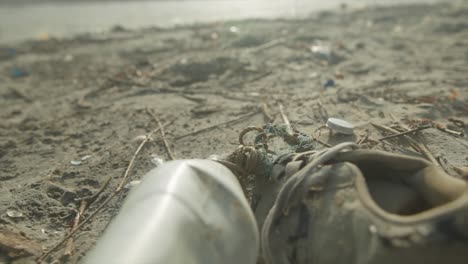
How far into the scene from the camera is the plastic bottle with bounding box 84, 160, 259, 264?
1.31m

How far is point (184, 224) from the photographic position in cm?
140

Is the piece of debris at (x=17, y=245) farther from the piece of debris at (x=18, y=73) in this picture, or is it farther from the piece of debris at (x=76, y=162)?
the piece of debris at (x=18, y=73)

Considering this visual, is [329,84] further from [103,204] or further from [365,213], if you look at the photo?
[365,213]

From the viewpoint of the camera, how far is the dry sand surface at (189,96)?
2641mm

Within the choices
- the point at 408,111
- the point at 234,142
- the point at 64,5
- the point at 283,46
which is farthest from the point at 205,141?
the point at 64,5

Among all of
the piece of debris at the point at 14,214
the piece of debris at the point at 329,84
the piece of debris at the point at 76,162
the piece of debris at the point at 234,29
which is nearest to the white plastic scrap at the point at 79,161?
the piece of debris at the point at 76,162

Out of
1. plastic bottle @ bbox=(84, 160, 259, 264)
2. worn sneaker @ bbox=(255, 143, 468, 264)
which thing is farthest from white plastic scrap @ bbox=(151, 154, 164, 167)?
worn sneaker @ bbox=(255, 143, 468, 264)

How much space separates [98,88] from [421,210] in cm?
393

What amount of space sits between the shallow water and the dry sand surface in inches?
92.2

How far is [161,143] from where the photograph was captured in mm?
3160

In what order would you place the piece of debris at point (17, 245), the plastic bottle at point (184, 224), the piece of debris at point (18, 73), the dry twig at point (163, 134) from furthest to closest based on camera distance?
1. the piece of debris at point (18, 73)
2. the dry twig at point (163, 134)
3. the piece of debris at point (17, 245)
4. the plastic bottle at point (184, 224)

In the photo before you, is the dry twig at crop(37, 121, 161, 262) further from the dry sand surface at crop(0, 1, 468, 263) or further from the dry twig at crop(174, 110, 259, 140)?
the dry twig at crop(174, 110, 259, 140)

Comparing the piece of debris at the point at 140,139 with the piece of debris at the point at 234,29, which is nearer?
the piece of debris at the point at 140,139

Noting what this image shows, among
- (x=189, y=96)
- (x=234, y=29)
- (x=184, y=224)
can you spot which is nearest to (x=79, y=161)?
(x=189, y=96)
